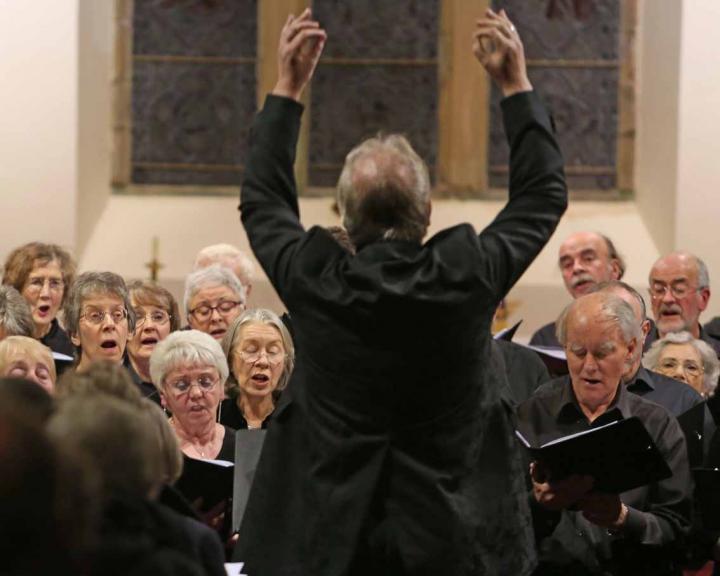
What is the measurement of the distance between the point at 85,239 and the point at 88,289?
3.60 meters

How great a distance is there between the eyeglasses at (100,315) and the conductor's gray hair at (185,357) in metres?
0.80

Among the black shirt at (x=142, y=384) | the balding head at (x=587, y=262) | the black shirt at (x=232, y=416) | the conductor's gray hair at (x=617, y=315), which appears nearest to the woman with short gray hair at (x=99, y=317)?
the black shirt at (x=142, y=384)

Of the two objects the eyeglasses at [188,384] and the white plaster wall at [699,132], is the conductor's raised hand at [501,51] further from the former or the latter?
the white plaster wall at [699,132]

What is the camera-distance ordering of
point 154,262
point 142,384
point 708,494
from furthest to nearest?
1. point 154,262
2. point 142,384
3. point 708,494

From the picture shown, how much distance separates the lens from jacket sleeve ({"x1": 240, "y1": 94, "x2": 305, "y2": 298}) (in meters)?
3.72

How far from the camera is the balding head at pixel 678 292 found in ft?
26.1

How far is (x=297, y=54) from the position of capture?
3791mm

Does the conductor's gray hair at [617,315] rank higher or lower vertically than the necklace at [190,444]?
higher

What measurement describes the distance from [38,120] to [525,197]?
20.8 feet

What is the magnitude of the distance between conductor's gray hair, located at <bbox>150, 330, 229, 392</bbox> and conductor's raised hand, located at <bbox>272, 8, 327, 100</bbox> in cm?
185

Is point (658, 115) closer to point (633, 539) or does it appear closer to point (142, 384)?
point (142, 384)

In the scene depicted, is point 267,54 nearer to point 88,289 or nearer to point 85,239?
point 85,239

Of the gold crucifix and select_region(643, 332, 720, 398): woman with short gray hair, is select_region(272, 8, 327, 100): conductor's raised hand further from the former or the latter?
the gold crucifix

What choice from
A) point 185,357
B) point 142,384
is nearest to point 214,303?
point 142,384
